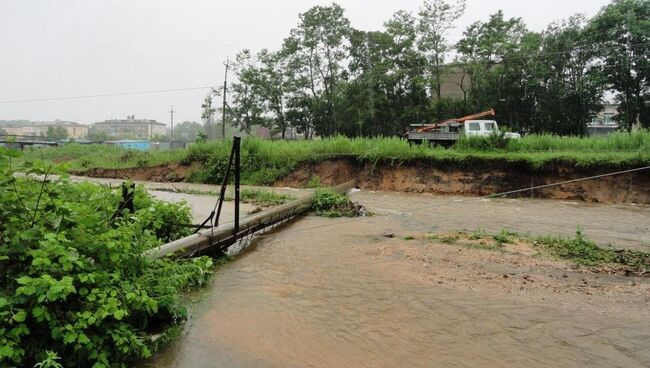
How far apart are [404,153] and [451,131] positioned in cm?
695

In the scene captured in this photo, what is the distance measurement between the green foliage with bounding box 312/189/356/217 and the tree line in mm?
22343

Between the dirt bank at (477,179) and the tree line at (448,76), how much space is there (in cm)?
1503

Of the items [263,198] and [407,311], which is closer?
[407,311]

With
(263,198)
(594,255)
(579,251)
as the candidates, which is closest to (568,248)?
(579,251)

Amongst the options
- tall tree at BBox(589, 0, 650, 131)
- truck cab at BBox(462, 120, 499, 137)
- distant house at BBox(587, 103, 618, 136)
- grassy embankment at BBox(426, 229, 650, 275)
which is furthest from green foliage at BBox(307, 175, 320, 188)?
tall tree at BBox(589, 0, 650, 131)

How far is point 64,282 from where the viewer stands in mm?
2785

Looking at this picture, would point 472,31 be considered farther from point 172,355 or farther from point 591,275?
point 172,355

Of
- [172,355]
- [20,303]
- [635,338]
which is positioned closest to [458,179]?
[635,338]

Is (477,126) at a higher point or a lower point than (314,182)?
higher

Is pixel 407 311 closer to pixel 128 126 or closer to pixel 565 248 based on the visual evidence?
pixel 565 248

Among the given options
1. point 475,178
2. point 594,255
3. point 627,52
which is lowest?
point 594,255

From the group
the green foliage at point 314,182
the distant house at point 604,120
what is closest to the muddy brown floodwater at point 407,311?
the green foliage at point 314,182

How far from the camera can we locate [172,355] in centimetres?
377

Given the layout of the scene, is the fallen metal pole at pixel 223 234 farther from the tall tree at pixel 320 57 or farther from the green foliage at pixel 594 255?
the tall tree at pixel 320 57
